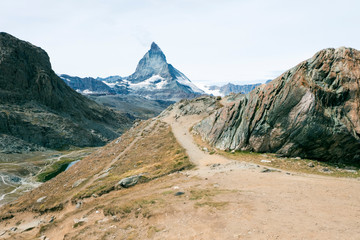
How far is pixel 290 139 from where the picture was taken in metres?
35.5

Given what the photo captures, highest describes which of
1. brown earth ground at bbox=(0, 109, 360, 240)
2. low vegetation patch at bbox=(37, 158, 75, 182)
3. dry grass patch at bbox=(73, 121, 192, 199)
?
brown earth ground at bbox=(0, 109, 360, 240)

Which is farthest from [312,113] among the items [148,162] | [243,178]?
[148,162]

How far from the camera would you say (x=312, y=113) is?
113 feet

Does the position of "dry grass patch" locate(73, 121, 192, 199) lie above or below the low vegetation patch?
above

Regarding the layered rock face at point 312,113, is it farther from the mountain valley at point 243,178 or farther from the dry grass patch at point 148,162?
the dry grass patch at point 148,162

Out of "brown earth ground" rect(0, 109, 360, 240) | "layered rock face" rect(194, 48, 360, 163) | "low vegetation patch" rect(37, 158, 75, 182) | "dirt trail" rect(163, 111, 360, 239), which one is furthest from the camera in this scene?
"low vegetation patch" rect(37, 158, 75, 182)

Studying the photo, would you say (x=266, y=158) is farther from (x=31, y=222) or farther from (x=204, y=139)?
(x=31, y=222)

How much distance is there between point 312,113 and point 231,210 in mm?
25124

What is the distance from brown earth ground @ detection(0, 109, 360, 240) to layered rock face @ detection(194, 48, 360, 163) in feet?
27.8

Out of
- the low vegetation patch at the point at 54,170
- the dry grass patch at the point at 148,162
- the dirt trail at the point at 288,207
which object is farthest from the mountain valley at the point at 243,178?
the low vegetation patch at the point at 54,170

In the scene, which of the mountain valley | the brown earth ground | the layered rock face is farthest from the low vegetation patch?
the layered rock face

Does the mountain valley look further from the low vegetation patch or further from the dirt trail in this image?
the low vegetation patch

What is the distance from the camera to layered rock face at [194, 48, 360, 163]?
3344 centimetres

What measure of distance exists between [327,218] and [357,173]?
1750cm
